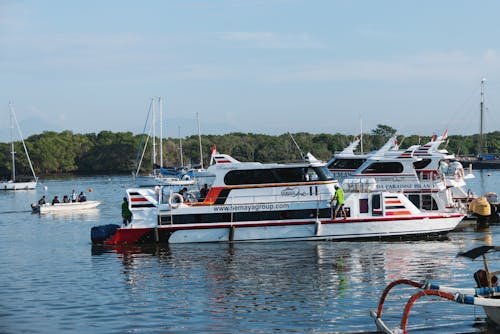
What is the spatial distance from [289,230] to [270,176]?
2.43 meters

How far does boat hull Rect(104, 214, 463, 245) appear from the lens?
33.1m

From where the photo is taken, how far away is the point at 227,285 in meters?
25.0

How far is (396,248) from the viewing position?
31.5m

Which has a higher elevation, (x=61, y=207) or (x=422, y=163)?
(x=422, y=163)

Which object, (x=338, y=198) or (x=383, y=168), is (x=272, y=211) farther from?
(x=383, y=168)

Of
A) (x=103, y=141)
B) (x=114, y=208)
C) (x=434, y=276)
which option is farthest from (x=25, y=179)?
(x=434, y=276)

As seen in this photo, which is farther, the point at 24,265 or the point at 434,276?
the point at 24,265

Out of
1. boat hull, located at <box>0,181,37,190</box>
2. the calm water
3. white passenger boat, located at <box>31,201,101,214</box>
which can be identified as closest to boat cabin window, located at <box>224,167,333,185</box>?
the calm water

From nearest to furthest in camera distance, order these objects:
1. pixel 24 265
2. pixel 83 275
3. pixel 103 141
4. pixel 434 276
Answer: pixel 434 276 < pixel 83 275 < pixel 24 265 < pixel 103 141

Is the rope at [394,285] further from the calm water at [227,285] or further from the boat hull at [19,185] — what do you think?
the boat hull at [19,185]

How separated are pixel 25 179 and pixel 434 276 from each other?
8624 cm

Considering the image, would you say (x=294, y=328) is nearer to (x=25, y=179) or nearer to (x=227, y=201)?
(x=227, y=201)

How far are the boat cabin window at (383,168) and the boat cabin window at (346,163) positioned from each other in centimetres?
310

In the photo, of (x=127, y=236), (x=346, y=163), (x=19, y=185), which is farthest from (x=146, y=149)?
(x=127, y=236)
